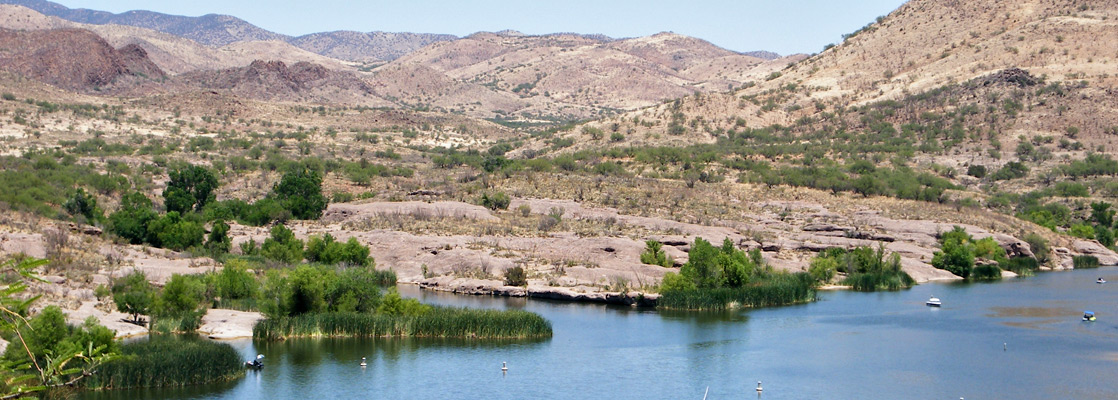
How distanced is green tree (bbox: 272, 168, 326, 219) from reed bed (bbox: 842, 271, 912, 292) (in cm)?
3028

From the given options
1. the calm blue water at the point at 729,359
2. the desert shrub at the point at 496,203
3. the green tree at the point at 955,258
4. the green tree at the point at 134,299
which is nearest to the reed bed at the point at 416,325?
the calm blue water at the point at 729,359

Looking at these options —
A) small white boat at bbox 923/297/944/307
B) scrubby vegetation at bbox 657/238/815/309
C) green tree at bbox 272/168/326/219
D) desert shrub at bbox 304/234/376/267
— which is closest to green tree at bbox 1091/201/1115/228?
small white boat at bbox 923/297/944/307

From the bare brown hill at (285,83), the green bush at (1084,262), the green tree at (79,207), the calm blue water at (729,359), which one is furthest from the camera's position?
the bare brown hill at (285,83)

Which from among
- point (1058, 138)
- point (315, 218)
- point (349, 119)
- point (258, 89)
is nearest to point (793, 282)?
point (315, 218)

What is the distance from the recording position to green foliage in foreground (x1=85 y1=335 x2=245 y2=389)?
89.8 feet

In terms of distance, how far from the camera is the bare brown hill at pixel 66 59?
13450 cm

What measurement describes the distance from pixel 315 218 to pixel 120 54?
99.8 m

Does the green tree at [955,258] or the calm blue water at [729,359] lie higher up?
the green tree at [955,258]

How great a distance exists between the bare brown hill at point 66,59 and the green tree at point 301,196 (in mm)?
77993

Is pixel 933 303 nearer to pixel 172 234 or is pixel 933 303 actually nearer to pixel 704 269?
pixel 704 269

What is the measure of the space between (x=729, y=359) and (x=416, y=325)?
34.1ft

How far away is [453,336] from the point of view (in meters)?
37.0

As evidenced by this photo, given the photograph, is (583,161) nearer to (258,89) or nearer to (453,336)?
(453,336)

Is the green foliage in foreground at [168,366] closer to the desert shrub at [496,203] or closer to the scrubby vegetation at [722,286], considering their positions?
the scrubby vegetation at [722,286]
